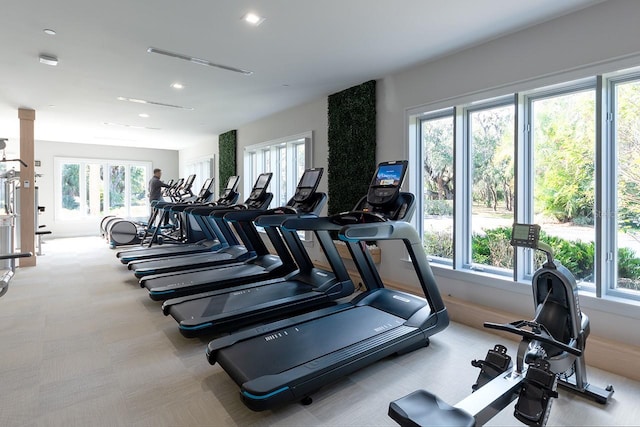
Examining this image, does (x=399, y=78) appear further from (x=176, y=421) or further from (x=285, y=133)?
(x=176, y=421)

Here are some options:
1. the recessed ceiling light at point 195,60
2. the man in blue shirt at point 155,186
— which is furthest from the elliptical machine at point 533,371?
the man in blue shirt at point 155,186

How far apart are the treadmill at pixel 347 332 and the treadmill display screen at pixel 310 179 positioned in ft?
2.92

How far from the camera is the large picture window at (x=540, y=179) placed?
286 centimetres

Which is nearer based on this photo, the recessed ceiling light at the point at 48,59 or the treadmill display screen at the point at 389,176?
the treadmill display screen at the point at 389,176

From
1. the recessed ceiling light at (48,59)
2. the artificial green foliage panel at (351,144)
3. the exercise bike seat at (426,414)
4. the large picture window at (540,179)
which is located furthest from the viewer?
the artificial green foliage panel at (351,144)

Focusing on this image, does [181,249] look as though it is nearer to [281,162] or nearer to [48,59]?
[281,162]

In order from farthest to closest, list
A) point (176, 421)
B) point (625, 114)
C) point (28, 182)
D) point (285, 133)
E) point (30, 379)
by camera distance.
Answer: point (285, 133) < point (28, 182) < point (625, 114) < point (30, 379) < point (176, 421)

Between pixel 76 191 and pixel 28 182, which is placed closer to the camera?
pixel 28 182

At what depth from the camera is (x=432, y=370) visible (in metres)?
2.63

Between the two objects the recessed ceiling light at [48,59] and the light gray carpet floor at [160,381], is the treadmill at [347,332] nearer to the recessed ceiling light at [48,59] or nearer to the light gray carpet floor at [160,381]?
the light gray carpet floor at [160,381]

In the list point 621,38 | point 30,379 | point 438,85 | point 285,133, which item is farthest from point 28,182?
point 621,38

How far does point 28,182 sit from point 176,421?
629 centimetres

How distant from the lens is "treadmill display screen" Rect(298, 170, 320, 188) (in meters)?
4.24

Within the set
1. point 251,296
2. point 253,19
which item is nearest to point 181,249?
point 251,296
